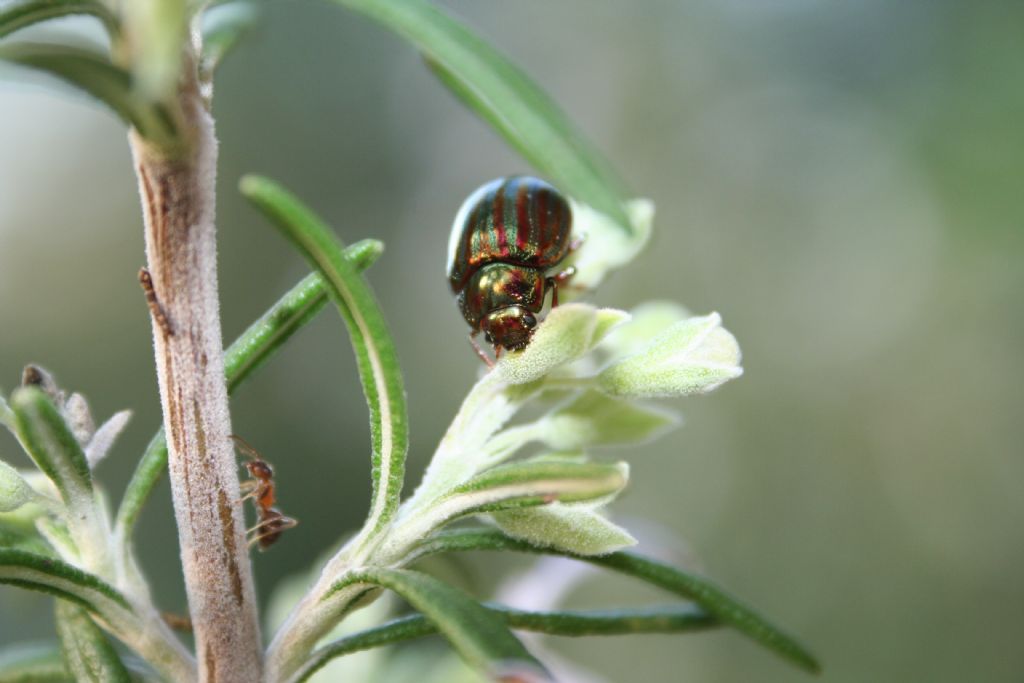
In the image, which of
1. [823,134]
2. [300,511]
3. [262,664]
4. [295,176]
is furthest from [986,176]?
[295,176]

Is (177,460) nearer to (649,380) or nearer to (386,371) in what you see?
(386,371)

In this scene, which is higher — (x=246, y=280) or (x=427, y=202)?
(x=427, y=202)

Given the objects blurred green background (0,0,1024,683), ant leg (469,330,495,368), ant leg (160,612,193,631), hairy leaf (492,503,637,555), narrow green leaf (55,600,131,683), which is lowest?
narrow green leaf (55,600,131,683)

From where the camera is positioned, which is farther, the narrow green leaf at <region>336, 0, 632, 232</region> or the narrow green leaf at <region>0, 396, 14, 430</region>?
the narrow green leaf at <region>0, 396, 14, 430</region>

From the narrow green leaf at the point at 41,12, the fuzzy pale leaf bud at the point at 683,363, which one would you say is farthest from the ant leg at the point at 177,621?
the narrow green leaf at the point at 41,12

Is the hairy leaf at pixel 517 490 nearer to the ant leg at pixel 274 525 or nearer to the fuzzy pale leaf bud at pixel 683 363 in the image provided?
the fuzzy pale leaf bud at pixel 683 363

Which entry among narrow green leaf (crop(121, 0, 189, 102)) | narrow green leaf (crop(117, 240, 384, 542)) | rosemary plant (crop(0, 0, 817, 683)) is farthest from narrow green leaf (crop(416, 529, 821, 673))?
narrow green leaf (crop(121, 0, 189, 102))

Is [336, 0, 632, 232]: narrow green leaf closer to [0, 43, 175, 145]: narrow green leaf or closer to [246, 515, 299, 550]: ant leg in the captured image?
[0, 43, 175, 145]: narrow green leaf
